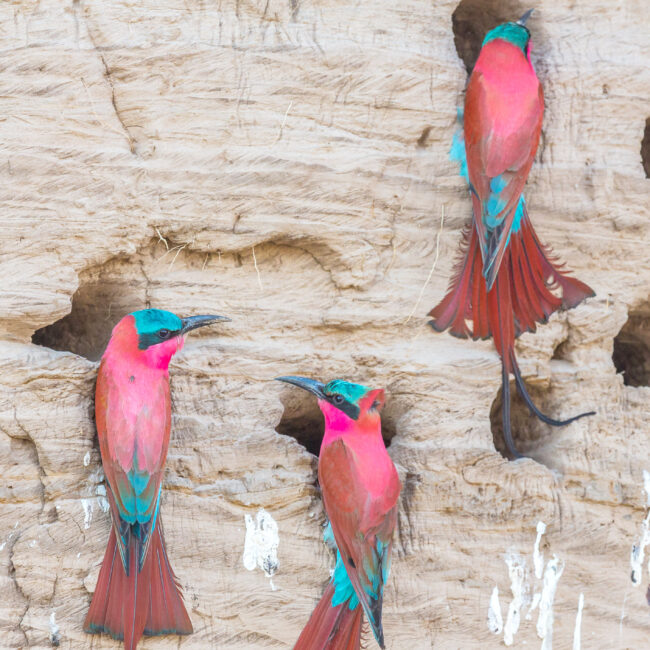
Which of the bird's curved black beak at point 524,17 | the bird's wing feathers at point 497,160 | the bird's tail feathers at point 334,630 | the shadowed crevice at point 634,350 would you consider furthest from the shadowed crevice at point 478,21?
the bird's tail feathers at point 334,630

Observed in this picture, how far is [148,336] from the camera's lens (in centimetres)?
242

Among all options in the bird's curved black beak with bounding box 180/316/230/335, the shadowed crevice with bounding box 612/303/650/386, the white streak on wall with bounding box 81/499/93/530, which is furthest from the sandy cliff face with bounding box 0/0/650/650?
the shadowed crevice with bounding box 612/303/650/386

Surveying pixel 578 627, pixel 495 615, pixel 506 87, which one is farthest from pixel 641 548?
pixel 506 87

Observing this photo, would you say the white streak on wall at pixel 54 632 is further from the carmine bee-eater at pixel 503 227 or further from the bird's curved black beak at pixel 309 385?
the carmine bee-eater at pixel 503 227

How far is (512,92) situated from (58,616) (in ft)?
5.34

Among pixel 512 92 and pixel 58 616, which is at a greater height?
pixel 512 92

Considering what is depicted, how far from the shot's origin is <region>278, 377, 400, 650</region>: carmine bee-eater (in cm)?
248

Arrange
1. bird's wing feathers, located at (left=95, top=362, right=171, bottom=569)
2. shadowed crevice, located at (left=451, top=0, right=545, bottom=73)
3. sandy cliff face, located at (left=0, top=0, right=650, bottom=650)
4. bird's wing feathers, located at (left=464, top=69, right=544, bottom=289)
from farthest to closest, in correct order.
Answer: shadowed crevice, located at (left=451, top=0, right=545, bottom=73) → bird's wing feathers, located at (left=464, top=69, right=544, bottom=289) → sandy cliff face, located at (left=0, top=0, right=650, bottom=650) → bird's wing feathers, located at (left=95, top=362, right=171, bottom=569)

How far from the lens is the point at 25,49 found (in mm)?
2562

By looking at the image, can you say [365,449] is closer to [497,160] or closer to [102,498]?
[102,498]

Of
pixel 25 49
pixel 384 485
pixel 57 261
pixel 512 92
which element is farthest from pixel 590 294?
pixel 25 49

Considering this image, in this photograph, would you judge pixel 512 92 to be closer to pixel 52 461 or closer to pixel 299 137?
pixel 299 137

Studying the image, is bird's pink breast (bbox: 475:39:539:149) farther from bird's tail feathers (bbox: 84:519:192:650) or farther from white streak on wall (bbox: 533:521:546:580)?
bird's tail feathers (bbox: 84:519:192:650)

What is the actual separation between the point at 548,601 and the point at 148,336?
118 centimetres
